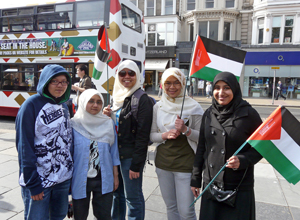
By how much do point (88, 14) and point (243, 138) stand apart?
7.67 metres

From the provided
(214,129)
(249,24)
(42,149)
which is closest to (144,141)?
(214,129)

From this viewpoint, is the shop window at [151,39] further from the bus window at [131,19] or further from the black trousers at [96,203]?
the black trousers at [96,203]

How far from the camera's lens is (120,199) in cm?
276

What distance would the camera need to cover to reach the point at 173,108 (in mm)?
2490

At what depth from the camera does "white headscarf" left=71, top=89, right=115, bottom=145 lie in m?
2.36

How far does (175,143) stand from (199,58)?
1021 millimetres

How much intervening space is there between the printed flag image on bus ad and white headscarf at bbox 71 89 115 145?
20.8ft

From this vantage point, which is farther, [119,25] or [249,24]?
[249,24]

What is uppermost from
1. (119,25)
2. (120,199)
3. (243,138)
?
(119,25)

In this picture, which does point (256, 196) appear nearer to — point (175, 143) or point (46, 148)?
point (175, 143)

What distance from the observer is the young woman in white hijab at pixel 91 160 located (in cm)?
230

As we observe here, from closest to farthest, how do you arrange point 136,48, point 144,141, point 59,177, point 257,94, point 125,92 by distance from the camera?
point 59,177 < point 144,141 < point 125,92 < point 136,48 < point 257,94

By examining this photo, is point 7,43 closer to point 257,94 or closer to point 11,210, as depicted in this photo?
point 11,210

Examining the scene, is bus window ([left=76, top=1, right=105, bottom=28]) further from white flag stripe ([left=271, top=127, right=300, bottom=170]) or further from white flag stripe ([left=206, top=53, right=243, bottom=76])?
white flag stripe ([left=271, top=127, right=300, bottom=170])
